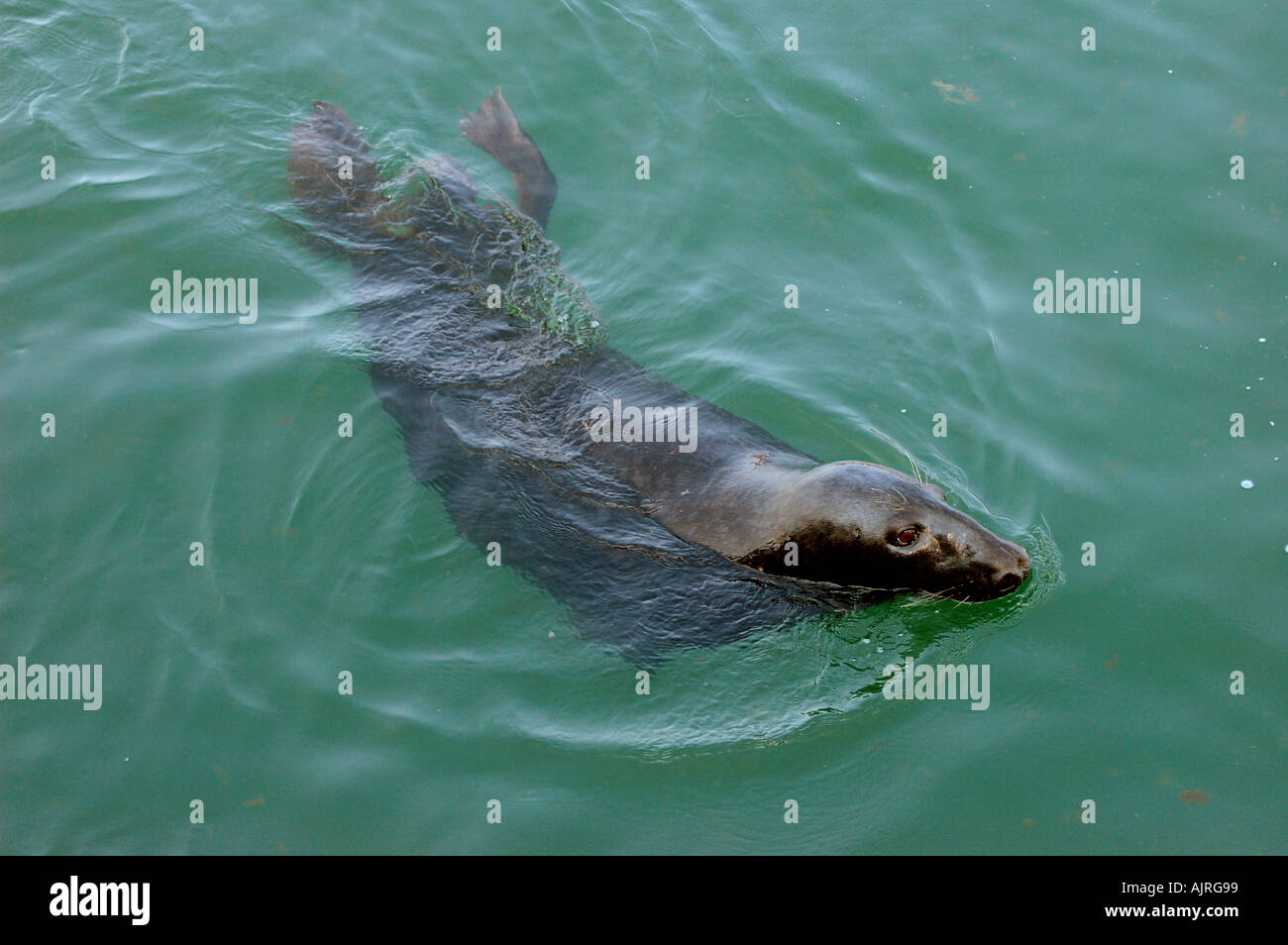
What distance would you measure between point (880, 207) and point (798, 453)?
10.6 feet

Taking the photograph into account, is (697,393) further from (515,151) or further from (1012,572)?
(515,151)

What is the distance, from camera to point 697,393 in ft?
28.3

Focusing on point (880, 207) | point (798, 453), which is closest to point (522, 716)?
point (798, 453)

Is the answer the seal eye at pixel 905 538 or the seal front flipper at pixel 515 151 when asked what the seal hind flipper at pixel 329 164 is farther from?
the seal eye at pixel 905 538

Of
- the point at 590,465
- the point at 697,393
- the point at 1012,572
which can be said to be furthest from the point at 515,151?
the point at 1012,572

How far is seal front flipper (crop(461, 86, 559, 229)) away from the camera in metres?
9.78

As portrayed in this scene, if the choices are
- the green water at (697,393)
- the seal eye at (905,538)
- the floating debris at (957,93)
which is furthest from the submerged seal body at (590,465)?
the floating debris at (957,93)

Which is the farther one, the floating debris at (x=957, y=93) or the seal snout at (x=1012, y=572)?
the floating debris at (x=957, y=93)

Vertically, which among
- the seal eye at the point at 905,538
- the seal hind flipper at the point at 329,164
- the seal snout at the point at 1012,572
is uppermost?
the seal hind flipper at the point at 329,164

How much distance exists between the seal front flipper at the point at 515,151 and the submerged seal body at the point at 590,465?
0.41 m

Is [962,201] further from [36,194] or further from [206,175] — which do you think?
[36,194]

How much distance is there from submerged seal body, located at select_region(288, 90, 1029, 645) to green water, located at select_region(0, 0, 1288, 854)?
275 mm

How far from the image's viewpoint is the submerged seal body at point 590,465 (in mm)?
6883

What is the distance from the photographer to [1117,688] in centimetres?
711
